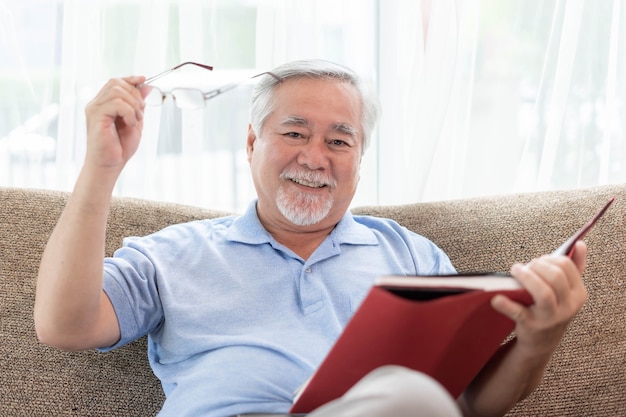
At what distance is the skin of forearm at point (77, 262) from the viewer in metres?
1.31

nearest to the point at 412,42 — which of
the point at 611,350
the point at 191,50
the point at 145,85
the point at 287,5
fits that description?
the point at 287,5

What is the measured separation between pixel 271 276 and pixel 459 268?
1.44 ft

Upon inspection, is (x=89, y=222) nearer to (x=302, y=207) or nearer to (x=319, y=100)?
(x=302, y=207)

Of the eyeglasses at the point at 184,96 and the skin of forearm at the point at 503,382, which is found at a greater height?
the eyeglasses at the point at 184,96

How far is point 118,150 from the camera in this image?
4.25 feet

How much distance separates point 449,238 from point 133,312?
723mm

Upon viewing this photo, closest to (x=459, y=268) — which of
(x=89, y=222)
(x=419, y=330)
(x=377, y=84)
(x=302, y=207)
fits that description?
(x=302, y=207)

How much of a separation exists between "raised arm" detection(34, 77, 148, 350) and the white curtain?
1105 mm

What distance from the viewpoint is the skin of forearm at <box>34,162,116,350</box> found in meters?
1.31

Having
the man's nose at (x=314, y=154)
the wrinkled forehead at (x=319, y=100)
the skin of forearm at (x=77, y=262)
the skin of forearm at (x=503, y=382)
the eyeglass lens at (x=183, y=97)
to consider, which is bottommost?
the skin of forearm at (x=503, y=382)

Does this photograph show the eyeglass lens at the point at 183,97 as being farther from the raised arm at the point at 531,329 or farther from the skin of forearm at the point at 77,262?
the raised arm at the point at 531,329

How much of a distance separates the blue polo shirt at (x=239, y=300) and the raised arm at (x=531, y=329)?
0.29 metres

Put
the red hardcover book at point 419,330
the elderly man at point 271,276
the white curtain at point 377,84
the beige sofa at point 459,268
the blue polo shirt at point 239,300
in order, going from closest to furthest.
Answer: the red hardcover book at point 419,330
the elderly man at point 271,276
the blue polo shirt at point 239,300
the beige sofa at point 459,268
the white curtain at point 377,84

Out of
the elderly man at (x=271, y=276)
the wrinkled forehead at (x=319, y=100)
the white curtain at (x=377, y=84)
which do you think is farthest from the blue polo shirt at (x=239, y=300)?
the white curtain at (x=377, y=84)
